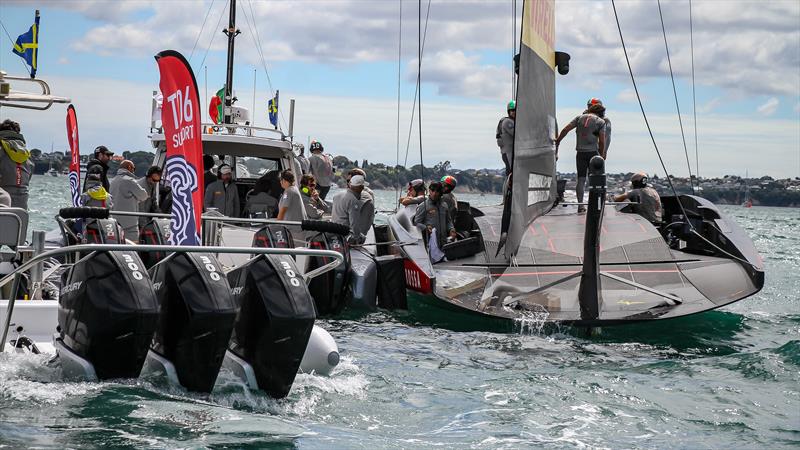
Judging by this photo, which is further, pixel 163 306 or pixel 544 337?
pixel 544 337

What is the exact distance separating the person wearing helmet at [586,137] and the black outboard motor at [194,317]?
9.22m

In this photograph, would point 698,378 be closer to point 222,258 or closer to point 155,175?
point 222,258

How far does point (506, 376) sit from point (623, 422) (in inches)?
64.9

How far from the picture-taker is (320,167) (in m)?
20.4

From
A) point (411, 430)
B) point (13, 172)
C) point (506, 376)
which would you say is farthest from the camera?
point (13, 172)

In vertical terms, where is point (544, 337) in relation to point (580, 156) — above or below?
below

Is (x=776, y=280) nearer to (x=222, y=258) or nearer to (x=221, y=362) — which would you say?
(x=222, y=258)

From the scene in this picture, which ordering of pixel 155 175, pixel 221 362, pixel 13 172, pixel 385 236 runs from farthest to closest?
pixel 385 236, pixel 155 175, pixel 13 172, pixel 221 362

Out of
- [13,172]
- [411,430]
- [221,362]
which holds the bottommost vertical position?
[411,430]

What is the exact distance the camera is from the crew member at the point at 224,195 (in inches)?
606

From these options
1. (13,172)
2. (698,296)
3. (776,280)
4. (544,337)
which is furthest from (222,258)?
(776,280)

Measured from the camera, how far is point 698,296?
11180 mm

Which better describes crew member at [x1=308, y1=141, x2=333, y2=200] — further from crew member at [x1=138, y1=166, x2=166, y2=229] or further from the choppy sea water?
the choppy sea water

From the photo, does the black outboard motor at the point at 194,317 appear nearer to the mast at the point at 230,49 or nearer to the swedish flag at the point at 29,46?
the swedish flag at the point at 29,46
